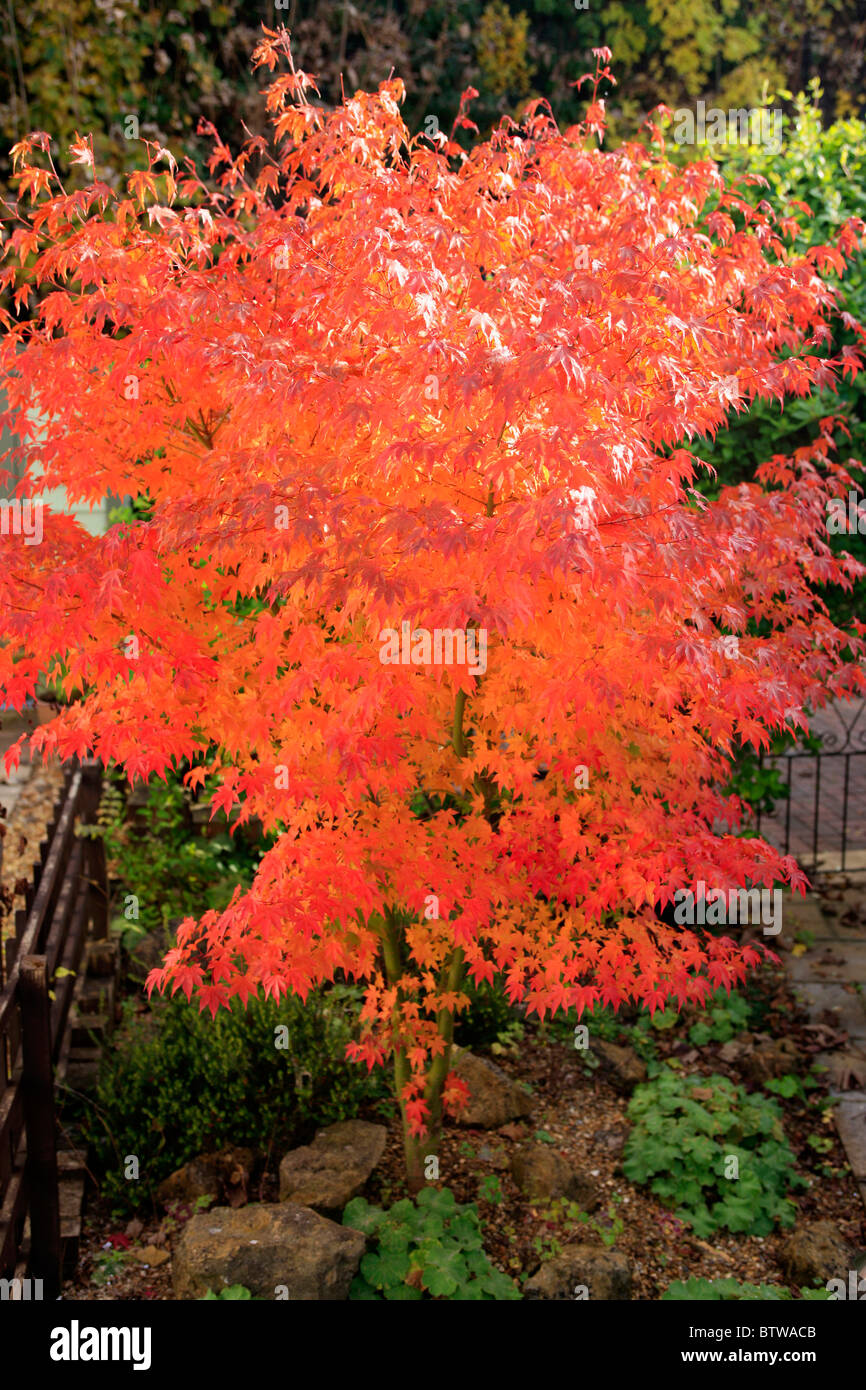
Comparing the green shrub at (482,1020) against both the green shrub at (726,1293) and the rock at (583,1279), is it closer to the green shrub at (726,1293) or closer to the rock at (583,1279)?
the rock at (583,1279)

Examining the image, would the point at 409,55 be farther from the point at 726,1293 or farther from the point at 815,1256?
the point at 726,1293

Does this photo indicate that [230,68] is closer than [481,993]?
No

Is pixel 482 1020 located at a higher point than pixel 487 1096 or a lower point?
higher

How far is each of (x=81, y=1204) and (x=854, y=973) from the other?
17.9 feet

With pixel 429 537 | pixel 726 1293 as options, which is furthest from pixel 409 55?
pixel 726 1293

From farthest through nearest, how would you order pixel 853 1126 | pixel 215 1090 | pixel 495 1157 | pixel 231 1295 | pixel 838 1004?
pixel 838 1004 → pixel 853 1126 → pixel 495 1157 → pixel 215 1090 → pixel 231 1295

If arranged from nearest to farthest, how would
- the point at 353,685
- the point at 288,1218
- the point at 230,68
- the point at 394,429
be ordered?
1. the point at 394,429
2. the point at 353,685
3. the point at 288,1218
4. the point at 230,68

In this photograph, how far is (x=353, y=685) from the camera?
167 inches

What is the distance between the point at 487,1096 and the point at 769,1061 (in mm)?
1914

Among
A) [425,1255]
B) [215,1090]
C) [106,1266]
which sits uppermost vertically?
[215,1090]

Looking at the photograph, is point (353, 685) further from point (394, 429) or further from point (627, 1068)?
point (627, 1068)

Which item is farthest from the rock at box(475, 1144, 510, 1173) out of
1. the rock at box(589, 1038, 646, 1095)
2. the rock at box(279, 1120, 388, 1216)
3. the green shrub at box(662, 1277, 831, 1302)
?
the green shrub at box(662, 1277, 831, 1302)

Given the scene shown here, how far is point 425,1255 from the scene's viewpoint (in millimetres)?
5062

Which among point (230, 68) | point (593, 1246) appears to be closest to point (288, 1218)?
point (593, 1246)
